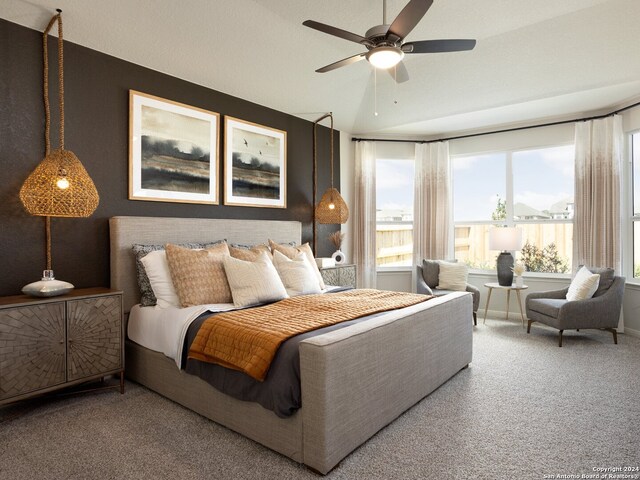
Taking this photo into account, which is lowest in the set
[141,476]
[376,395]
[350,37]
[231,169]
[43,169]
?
[141,476]

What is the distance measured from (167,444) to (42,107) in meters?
2.55

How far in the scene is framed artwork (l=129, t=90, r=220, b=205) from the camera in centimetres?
349

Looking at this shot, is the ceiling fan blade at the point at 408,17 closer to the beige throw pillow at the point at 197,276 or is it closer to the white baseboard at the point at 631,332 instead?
the beige throw pillow at the point at 197,276

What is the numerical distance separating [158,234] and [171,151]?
2.67ft

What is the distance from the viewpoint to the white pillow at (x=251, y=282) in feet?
9.92

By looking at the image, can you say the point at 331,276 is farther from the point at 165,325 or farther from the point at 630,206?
the point at 630,206

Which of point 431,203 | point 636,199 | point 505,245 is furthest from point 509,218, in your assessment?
point 636,199

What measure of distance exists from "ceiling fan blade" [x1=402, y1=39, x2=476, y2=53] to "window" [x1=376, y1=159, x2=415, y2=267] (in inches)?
140

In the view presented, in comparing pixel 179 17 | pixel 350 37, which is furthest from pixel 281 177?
pixel 350 37

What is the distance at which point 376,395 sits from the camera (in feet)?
7.45

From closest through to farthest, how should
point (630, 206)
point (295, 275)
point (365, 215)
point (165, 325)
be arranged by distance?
point (165, 325) → point (295, 275) → point (630, 206) → point (365, 215)

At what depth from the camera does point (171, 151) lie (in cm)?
371

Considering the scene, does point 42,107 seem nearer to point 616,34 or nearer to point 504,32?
point 504,32

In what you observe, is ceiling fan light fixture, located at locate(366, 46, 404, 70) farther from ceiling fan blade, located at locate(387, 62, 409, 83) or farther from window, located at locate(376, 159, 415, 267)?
window, located at locate(376, 159, 415, 267)
